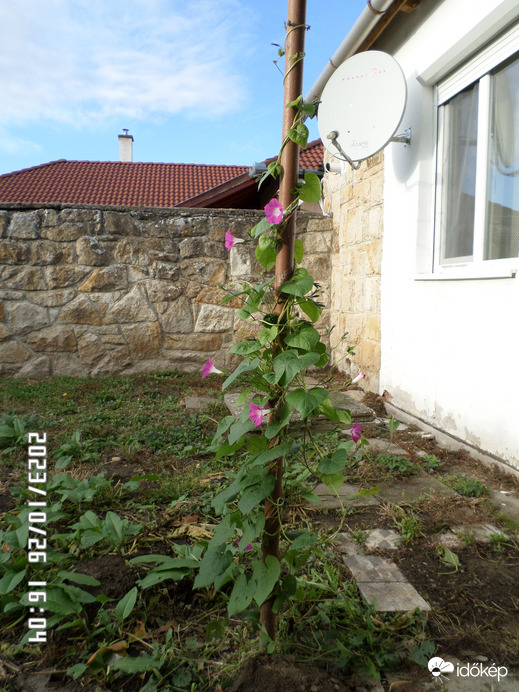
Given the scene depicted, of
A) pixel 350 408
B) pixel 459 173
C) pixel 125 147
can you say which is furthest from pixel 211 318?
pixel 125 147

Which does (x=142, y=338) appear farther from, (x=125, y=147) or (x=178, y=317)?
(x=125, y=147)

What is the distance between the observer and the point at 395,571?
1.69 metres

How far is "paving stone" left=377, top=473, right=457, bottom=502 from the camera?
91.0 inches

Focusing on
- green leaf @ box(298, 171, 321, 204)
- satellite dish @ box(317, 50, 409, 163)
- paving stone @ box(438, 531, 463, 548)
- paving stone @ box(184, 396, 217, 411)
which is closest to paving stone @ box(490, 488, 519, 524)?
paving stone @ box(438, 531, 463, 548)

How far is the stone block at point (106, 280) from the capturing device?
480 centimetres

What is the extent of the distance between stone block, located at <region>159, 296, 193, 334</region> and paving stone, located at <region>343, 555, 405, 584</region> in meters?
3.49

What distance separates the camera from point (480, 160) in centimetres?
286

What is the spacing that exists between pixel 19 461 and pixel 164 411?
4.00 feet

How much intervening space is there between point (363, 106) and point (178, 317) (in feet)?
8.25

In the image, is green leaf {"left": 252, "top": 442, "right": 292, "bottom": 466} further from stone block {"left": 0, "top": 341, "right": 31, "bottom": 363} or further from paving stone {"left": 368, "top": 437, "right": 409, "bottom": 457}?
stone block {"left": 0, "top": 341, "right": 31, "bottom": 363}

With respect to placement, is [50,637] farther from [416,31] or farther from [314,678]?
[416,31]

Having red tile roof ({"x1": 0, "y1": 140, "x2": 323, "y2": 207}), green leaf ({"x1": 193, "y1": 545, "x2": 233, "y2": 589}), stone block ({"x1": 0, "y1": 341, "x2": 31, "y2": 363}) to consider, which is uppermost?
red tile roof ({"x1": 0, "y1": 140, "x2": 323, "y2": 207})

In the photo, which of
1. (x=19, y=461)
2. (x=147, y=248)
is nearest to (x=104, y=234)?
(x=147, y=248)

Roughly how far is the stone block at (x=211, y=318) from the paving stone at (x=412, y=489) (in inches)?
112
